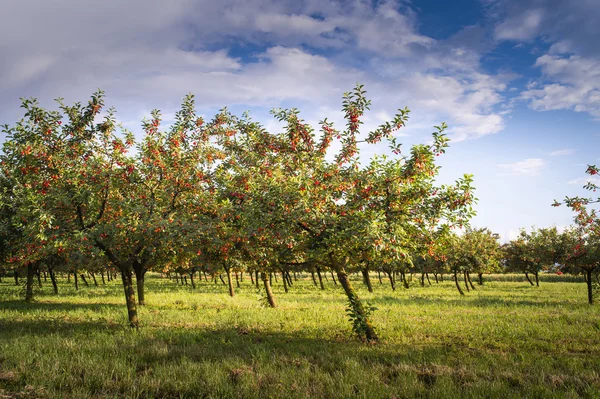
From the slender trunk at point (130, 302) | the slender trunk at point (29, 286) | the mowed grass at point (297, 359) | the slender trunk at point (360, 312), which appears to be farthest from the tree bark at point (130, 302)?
the slender trunk at point (29, 286)

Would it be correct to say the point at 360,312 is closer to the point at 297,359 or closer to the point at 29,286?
the point at 297,359

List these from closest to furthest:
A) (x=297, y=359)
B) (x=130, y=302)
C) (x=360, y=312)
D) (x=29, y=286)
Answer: (x=297, y=359) → (x=360, y=312) → (x=130, y=302) → (x=29, y=286)

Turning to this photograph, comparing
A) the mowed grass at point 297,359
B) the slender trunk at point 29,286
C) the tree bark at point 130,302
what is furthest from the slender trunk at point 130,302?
the slender trunk at point 29,286

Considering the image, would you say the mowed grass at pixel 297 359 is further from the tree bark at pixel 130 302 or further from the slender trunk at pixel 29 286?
the slender trunk at pixel 29 286

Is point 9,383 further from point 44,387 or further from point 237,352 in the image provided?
point 237,352

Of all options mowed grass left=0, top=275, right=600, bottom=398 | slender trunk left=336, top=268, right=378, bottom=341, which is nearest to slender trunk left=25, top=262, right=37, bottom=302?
mowed grass left=0, top=275, right=600, bottom=398

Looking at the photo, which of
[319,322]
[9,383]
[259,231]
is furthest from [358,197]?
[9,383]

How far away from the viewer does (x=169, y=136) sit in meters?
15.3

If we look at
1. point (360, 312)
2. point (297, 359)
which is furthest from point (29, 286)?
point (360, 312)

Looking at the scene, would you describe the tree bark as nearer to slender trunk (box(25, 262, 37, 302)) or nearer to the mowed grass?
the mowed grass

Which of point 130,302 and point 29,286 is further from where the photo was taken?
point 29,286

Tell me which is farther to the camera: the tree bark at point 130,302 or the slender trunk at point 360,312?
the tree bark at point 130,302

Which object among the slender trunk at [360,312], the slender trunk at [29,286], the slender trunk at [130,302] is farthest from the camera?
the slender trunk at [29,286]

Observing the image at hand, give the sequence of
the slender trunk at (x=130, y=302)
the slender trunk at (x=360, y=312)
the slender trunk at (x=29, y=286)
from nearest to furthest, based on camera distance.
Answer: the slender trunk at (x=360, y=312) → the slender trunk at (x=130, y=302) → the slender trunk at (x=29, y=286)
